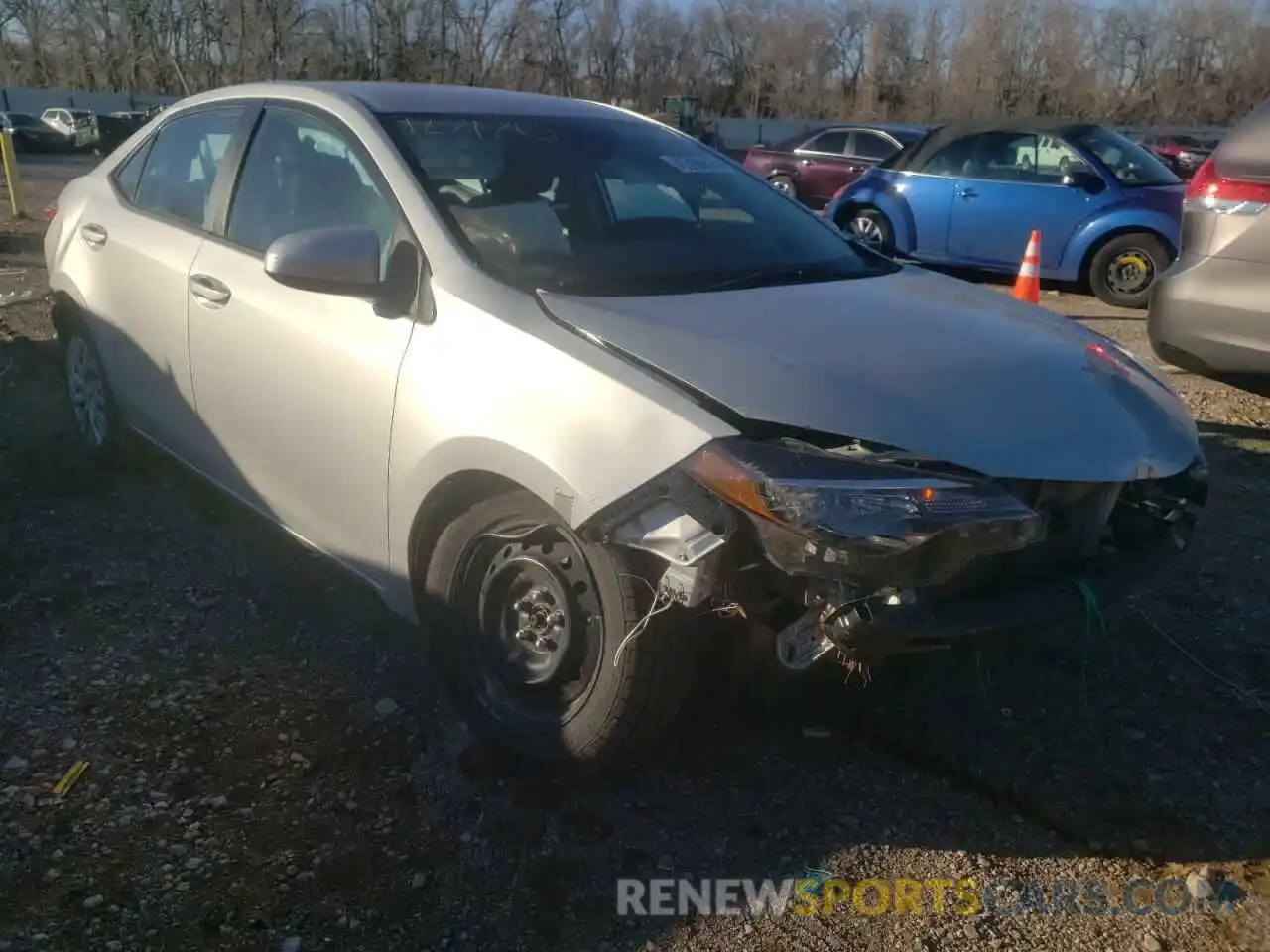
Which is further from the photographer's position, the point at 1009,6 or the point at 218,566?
the point at 1009,6

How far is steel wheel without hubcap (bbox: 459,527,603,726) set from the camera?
2664 millimetres

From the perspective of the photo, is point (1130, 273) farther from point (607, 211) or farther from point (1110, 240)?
point (607, 211)

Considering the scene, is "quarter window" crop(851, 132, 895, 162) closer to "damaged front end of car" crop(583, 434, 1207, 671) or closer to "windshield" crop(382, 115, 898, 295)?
"windshield" crop(382, 115, 898, 295)

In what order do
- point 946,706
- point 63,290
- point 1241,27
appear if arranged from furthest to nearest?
point 1241,27 → point 63,290 → point 946,706

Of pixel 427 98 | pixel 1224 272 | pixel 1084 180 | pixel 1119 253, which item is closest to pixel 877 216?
pixel 1084 180

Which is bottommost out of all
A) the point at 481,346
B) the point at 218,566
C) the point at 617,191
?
the point at 218,566

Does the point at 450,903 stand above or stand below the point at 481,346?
below

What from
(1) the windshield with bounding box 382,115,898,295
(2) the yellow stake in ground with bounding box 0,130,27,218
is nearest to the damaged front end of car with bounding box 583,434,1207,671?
(1) the windshield with bounding box 382,115,898,295

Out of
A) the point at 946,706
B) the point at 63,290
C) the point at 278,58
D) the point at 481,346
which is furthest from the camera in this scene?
the point at 278,58

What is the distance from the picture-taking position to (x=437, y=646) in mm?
3043

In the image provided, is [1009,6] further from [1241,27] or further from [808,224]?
[808,224]

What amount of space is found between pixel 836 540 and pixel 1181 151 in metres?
29.2

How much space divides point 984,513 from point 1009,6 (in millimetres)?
68512

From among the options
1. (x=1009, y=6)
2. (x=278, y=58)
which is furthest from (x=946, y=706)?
(x=1009, y=6)
